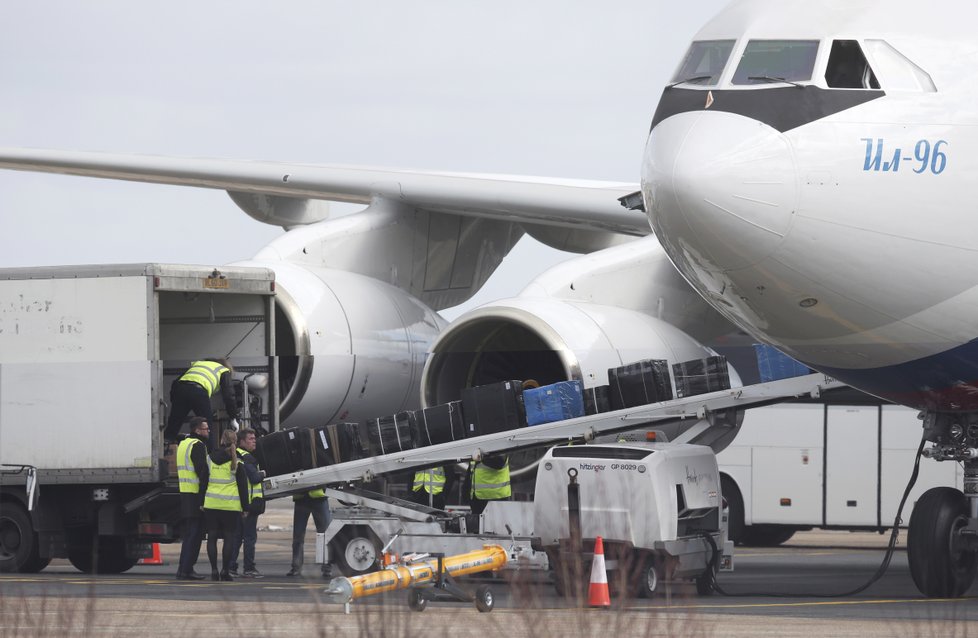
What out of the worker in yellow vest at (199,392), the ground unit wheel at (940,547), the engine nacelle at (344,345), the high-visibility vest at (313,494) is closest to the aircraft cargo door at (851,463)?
the engine nacelle at (344,345)

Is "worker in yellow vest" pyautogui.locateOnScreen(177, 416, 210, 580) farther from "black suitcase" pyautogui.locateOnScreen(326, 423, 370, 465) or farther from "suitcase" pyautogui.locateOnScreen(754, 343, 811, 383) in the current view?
"suitcase" pyautogui.locateOnScreen(754, 343, 811, 383)

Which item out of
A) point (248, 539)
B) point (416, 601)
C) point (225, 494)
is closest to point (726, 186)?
point (416, 601)

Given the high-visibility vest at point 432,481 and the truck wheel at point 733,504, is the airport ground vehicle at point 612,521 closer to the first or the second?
the high-visibility vest at point 432,481

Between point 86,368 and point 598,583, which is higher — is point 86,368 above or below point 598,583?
above

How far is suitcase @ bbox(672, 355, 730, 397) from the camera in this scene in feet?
48.4

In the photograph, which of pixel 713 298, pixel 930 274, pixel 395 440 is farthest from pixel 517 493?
pixel 930 274

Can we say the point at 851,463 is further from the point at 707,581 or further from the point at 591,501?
the point at 591,501

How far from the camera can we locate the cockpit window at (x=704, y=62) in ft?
36.4

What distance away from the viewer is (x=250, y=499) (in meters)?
14.9

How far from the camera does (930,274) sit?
10.8 m

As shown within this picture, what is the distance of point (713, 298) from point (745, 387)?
3.24 meters

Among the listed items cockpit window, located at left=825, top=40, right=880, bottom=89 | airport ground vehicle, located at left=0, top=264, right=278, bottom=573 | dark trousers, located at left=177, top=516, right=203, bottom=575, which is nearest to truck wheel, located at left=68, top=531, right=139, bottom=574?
airport ground vehicle, located at left=0, top=264, right=278, bottom=573

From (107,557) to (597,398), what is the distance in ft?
16.3

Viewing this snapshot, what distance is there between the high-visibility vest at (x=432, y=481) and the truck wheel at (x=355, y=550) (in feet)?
5.75
